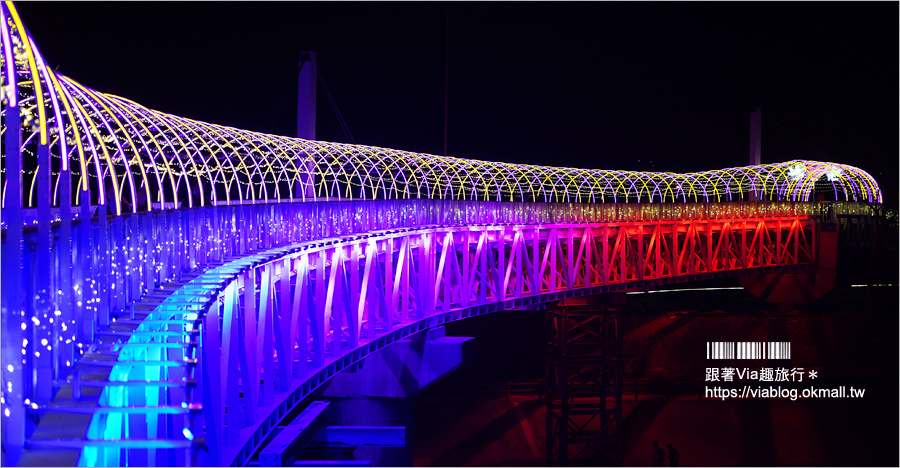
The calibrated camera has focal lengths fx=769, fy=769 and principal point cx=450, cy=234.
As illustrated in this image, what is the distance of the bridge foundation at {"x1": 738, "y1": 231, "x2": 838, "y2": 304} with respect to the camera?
41844mm

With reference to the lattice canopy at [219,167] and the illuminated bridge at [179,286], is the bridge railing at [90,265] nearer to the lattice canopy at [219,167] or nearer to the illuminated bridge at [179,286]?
the illuminated bridge at [179,286]

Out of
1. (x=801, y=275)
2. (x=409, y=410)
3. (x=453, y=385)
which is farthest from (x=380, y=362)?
(x=801, y=275)

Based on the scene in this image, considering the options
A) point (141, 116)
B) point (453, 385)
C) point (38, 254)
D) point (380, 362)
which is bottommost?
point (453, 385)

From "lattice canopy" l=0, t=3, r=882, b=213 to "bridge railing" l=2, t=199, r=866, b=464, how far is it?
0.64 meters

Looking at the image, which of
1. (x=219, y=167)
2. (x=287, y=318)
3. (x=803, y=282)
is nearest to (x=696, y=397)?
(x=803, y=282)

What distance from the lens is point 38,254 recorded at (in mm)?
5715

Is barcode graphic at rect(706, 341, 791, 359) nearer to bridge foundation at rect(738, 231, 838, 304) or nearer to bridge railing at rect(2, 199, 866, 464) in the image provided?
bridge foundation at rect(738, 231, 838, 304)

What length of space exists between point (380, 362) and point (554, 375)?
666 cm

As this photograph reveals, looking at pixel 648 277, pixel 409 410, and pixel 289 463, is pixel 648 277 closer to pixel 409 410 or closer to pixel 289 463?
pixel 409 410

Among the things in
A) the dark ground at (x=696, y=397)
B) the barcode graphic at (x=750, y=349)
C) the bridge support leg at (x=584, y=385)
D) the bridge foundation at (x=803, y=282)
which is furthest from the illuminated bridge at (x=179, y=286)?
the bridge foundation at (x=803, y=282)

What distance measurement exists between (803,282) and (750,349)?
4913 mm

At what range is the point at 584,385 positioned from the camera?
28000 millimetres

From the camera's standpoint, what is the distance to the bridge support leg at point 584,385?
26875 millimetres

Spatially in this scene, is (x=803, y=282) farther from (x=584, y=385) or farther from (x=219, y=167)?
(x=219, y=167)
